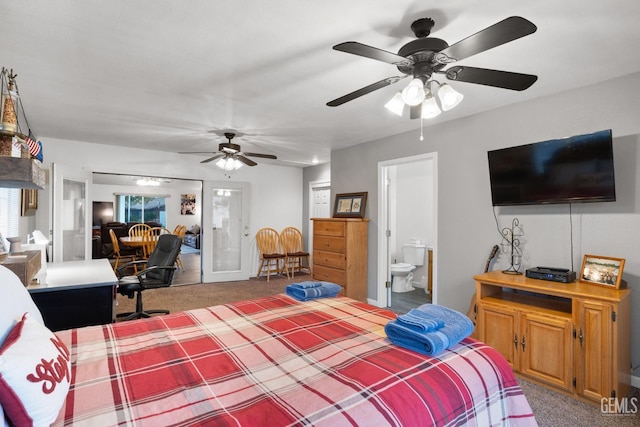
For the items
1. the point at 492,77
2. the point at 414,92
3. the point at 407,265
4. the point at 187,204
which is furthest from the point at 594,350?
the point at 187,204

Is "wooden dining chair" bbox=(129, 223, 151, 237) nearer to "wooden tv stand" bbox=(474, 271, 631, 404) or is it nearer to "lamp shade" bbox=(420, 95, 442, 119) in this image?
"lamp shade" bbox=(420, 95, 442, 119)

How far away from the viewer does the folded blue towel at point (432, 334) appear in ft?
4.55

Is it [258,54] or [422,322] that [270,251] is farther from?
[422,322]

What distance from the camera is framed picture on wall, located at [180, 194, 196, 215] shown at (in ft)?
38.8

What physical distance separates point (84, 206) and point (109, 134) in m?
1.05

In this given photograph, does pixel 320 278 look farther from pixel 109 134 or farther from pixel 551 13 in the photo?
pixel 551 13

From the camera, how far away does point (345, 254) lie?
4328mm

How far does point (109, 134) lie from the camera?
14.3 ft

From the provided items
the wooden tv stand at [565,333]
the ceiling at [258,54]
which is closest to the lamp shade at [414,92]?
the ceiling at [258,54]

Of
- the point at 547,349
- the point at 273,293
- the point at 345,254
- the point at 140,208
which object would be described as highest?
the point at 140,208

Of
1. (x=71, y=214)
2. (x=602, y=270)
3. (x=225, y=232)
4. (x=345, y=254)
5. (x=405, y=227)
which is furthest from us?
(x=225, y=232)

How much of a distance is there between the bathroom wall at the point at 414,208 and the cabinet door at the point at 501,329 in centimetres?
264

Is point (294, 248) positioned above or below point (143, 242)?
below

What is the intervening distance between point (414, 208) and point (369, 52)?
4.47 meters
